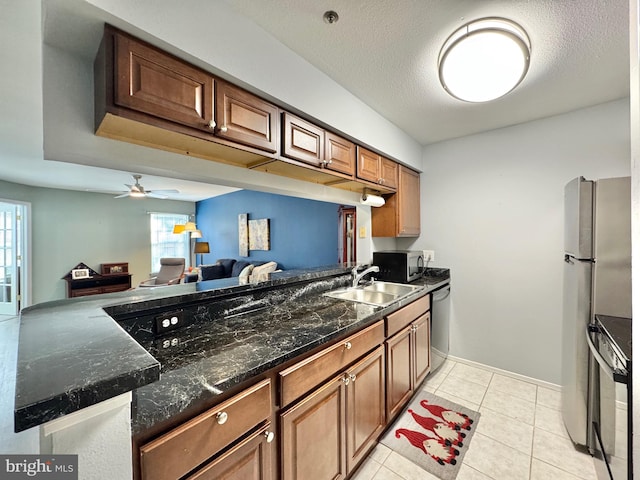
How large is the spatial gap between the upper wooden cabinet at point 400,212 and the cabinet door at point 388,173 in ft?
0.28

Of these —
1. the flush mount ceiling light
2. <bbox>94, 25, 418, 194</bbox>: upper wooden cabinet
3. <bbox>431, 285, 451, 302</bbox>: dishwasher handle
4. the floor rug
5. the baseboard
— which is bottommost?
the floor rug

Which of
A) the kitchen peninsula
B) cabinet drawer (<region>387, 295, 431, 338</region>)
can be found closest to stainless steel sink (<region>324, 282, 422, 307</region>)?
cabinet drawer (<region>387, 295, 431, 338</region>)

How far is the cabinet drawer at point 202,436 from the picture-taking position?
2.27 feet

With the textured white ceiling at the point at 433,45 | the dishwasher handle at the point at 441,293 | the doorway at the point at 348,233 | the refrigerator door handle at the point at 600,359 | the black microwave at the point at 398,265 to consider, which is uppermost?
the textured white ceiling at the point at 433,45

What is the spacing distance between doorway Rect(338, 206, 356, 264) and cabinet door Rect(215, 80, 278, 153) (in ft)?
5.62

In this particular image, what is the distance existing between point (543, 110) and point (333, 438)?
2888mm

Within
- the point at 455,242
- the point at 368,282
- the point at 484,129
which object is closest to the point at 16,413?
the point at 368,282

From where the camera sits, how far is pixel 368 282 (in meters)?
2.57

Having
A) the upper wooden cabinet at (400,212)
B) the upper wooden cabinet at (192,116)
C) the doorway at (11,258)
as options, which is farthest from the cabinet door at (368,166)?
the doorway at (11,258)

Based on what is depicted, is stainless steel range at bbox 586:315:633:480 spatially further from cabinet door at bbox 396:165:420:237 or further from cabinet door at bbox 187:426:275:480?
cabinet door at bbox 396:165:420:237

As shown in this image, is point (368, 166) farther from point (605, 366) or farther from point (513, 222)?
point (605, 366)

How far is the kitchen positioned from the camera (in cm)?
215

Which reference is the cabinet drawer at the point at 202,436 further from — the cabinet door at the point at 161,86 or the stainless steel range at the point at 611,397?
the stainless steel range at the point at 611,397

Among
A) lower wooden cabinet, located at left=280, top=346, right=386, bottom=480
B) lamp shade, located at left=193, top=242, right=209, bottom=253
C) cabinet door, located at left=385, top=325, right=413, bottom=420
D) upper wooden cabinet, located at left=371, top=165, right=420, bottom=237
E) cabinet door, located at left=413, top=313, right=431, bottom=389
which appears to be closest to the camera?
lower wooden cabinet, located at left=280, top=346, right=386, bottom=480
